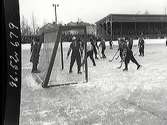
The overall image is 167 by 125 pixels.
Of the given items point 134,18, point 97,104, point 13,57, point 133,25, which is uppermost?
point 13,57

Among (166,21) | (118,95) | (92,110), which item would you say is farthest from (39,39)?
(166,21)

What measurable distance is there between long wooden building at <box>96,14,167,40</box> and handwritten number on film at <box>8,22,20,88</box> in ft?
165

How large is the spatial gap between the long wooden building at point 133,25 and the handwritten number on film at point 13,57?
50.2 meters

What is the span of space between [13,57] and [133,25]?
55143mm

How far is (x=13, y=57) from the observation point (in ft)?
2.89

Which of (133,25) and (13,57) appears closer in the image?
(13,57)

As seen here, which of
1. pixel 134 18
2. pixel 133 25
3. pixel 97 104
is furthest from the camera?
pixel 133 25

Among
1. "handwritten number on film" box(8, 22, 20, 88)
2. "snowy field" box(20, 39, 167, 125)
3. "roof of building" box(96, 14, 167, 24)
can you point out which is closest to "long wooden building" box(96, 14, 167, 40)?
"roof of building" box(96, 14, 167, 24)

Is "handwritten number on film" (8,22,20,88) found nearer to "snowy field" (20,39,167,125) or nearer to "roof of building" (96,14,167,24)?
"snowy field" (20,39,167,125)

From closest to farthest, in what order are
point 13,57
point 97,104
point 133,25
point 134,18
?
point 13,57, point 97,104, point 134,18, point 133,25

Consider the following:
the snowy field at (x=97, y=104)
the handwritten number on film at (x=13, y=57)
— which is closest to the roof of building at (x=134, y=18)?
the snowy field at (x=97, y=104)

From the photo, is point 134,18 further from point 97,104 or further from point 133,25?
point 97,104

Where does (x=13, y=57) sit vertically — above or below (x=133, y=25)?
above

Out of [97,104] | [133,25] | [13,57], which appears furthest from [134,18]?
[13,57]
